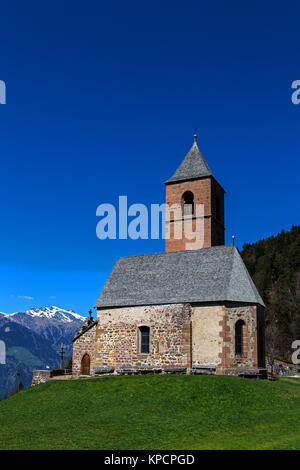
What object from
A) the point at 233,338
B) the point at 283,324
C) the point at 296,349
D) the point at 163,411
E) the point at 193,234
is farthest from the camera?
the point at 283,324

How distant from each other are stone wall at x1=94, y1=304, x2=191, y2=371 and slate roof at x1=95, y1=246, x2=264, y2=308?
26.6 inches

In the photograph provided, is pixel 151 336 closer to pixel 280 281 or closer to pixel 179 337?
pixel 179 337

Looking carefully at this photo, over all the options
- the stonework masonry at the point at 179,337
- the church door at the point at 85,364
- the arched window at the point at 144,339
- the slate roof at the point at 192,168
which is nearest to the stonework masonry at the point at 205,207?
the slate roof at the point at 192,168

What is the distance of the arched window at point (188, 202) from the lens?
39625mm

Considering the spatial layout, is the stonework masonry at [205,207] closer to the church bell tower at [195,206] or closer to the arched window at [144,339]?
the church bell tower at [195,206]

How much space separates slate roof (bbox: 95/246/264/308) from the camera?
3194 cm

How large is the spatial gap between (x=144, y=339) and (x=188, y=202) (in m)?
12.9

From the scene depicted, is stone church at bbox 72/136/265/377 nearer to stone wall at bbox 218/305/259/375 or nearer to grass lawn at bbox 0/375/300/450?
stone wall at bbox 218/305/259/375

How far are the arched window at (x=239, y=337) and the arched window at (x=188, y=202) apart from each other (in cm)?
1161

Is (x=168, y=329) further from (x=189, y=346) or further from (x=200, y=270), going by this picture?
(x=200, y=270)

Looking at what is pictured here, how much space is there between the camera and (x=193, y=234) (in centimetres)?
3859

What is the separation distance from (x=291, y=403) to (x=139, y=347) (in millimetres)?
13563

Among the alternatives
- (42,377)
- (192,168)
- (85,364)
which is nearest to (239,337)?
(85,364)
